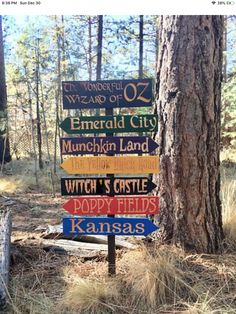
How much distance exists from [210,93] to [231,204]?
127 centimetres

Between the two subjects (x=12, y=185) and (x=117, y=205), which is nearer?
(x=117, y=205)

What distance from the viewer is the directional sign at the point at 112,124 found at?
8.34ft

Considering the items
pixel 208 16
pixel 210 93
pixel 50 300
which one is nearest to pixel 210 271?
pixel 50 300

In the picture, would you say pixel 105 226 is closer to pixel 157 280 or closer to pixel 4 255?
pixel 157 280

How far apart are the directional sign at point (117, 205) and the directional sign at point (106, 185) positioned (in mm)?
51

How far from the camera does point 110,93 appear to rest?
259 centimetres

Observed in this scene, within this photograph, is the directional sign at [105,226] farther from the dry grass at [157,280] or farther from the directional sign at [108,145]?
the directional sign at [108,145]

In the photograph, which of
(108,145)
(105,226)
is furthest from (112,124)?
(105,226)

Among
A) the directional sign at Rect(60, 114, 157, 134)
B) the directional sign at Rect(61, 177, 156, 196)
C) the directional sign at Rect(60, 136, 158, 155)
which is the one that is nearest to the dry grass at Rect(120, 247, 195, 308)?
the directional sign at Rect(61, 177, 156, 196)

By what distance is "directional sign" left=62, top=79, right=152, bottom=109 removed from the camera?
8.45 ft

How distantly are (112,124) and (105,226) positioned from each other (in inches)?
30.5

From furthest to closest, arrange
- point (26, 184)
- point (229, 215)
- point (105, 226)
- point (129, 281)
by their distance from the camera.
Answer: point (26, 184), point (229, 215), point (105, 226), point (129, 281)

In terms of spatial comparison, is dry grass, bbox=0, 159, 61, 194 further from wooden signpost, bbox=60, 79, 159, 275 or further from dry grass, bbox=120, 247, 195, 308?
dry grass, bbox=120, 247, 195, 308

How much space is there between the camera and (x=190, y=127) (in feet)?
9.03
